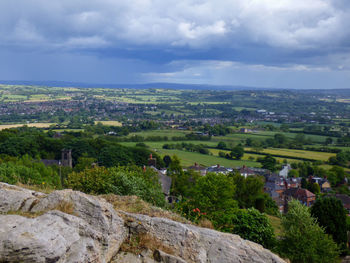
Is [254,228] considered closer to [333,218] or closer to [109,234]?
[109,234]

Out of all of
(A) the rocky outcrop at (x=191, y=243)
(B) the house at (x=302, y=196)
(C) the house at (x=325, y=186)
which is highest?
(A) the rocky outcrop at (x=191, y=243)

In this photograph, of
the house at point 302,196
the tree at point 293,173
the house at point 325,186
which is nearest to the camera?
the house at point 302,196

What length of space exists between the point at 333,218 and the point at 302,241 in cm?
1370

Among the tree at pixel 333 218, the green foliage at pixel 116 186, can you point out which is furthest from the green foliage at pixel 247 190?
the green foliage at pixel 116 186

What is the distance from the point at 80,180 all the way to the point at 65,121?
132m

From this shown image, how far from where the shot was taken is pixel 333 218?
32.9 meters

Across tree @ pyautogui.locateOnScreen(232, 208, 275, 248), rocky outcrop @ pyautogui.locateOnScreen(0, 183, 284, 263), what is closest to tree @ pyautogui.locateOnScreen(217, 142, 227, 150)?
tree @ pyautogui.locateOnScreen(232, 208, 275, 248)

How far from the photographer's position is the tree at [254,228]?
20719mm

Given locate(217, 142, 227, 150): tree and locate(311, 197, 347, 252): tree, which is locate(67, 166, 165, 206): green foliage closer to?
locate(311, 197, 347, 252): tree

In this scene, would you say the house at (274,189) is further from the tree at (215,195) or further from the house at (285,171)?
the tree at (215,195)

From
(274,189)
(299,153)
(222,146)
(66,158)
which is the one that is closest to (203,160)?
(222,146)

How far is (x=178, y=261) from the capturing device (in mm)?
8828

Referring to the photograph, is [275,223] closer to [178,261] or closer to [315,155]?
[178,261]

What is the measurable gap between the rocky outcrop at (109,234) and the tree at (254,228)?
10734 mm
